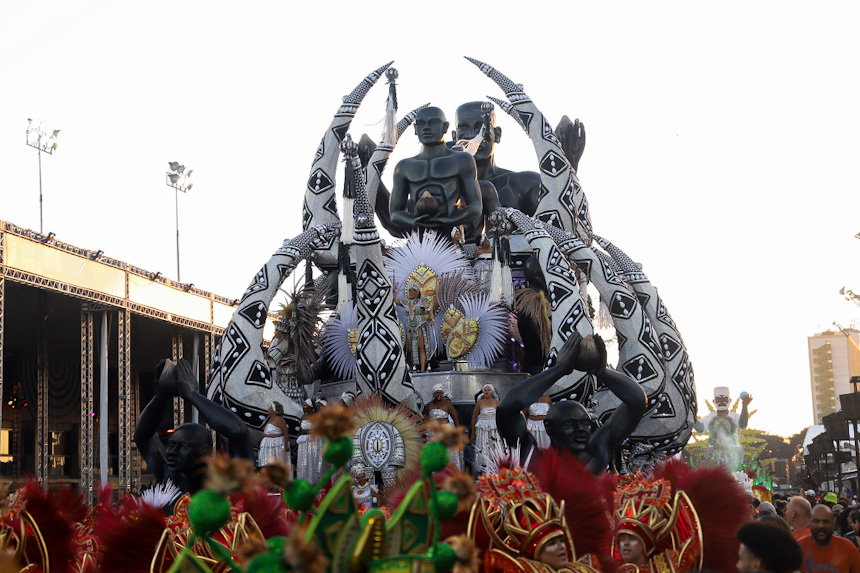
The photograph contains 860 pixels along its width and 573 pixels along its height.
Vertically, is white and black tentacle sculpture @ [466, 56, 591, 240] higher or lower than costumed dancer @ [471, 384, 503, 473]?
higher

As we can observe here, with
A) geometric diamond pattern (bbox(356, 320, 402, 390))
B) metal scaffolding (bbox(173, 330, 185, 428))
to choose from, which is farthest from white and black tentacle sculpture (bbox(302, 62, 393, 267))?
metal scaffolding (bbox(173, 330, 185, 428))

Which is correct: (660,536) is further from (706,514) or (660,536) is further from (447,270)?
(447,270)

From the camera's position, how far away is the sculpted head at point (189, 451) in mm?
6492

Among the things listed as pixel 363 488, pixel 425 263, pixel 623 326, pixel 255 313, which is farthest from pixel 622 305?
pixel 363 488

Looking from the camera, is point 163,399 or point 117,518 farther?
point 163,399

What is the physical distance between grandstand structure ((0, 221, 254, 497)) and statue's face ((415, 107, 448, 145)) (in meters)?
8.19

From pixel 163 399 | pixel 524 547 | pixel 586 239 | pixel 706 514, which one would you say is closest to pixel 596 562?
pixel 524 547

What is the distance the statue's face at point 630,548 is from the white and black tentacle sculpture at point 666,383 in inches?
268

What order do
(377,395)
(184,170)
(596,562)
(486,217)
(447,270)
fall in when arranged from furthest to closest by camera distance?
(184,170) < (486,217) < (447,270) < (377,395) < (596,562)

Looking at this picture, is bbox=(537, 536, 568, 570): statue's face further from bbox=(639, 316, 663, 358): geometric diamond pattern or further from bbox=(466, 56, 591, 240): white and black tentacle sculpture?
bbox=(466, 56, 591, 240): white and black tentacle sculpture

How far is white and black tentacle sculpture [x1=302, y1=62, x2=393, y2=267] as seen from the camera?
12766 mm

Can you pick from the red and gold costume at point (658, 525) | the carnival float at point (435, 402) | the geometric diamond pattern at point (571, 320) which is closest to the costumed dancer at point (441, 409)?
the carnival float at point (435, 402)

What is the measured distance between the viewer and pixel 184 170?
28.3 meters

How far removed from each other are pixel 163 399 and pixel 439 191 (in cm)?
475
